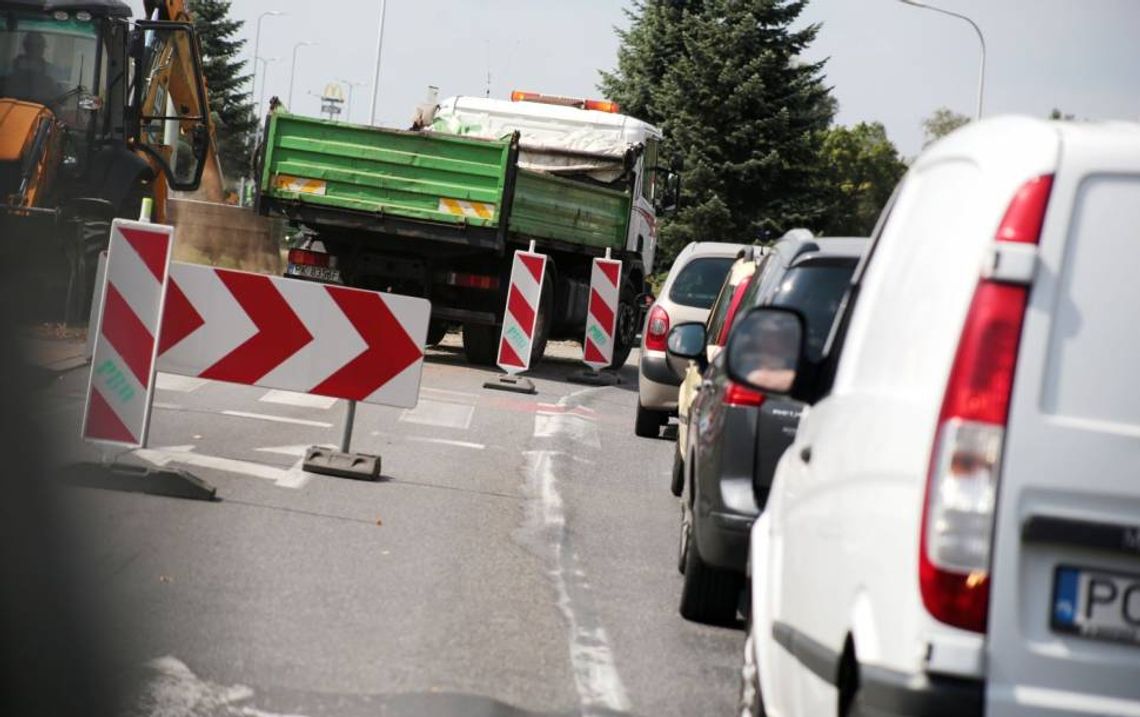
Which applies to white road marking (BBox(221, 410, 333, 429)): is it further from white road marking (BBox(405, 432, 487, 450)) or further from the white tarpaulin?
the white tarpaulin

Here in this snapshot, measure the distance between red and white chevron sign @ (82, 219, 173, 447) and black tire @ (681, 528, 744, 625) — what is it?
3322 mm

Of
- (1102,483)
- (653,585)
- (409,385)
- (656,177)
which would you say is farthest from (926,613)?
(656,177)

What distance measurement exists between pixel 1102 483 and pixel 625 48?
57788mm

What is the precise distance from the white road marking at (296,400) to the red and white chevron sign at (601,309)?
5649mm

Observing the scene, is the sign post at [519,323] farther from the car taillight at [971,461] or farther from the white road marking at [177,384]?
the car taillight at [971,461]

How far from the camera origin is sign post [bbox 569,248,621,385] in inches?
816

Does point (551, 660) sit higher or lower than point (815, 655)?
lower

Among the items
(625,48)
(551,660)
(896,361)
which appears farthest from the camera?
(625,48)

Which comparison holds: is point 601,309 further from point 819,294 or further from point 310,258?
point 819,294

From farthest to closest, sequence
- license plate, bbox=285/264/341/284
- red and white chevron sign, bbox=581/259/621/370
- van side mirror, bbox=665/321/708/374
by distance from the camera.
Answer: license plate, bbox=285/264/341/284 < red and white chevron sign, bbox=581/259/621/370 < van side mirror, bbox=665/321/708/374

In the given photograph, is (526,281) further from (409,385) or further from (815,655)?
(815,655)

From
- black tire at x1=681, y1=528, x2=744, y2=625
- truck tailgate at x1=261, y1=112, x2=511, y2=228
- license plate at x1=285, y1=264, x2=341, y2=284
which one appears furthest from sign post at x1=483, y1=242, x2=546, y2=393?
black tire at x1=681, y1=528, x2=744, y2=625

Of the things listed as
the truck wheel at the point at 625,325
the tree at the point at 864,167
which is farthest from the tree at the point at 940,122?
the truck wheel at the point at 625,325

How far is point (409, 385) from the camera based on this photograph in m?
10.7
